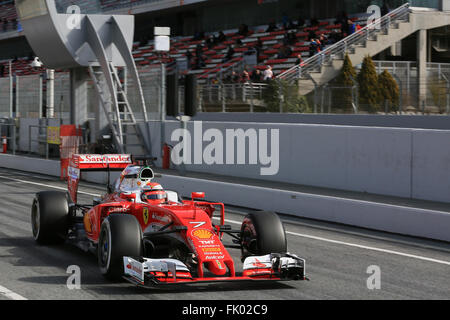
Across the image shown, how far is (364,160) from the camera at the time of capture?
16000 millimetres

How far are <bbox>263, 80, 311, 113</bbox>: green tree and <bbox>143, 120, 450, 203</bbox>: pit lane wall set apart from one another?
4.46m

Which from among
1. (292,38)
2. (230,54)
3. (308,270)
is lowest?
(308,270)

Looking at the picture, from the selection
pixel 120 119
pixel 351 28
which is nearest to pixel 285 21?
pixel 351 28

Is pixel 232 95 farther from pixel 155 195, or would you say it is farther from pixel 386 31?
pixel 155 195

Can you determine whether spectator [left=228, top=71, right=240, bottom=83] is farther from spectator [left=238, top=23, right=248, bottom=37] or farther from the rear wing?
the rear wing

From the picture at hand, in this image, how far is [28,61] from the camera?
5791 cm

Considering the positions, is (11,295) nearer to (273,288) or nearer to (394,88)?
(273,288)

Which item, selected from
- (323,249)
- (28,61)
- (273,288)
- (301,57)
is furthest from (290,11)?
(273,288)

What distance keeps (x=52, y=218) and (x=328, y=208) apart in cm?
576

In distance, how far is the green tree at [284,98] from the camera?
23812 millimetres

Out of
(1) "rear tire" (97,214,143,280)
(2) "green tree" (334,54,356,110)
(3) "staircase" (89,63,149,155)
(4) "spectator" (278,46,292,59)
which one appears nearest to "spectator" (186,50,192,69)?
(4) "spectator" (278,46,292,59)

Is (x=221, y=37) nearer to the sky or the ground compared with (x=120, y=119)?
nearer to the sky
